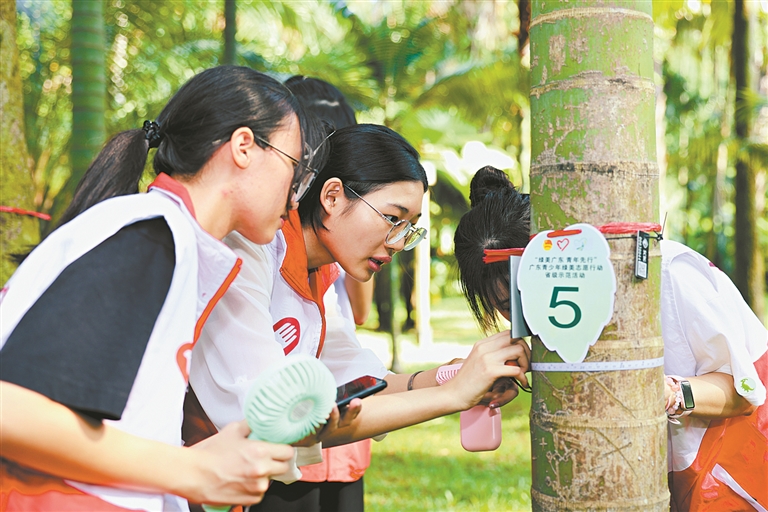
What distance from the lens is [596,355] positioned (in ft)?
5.01

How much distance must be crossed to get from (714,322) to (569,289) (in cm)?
51

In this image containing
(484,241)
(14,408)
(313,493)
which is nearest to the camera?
(14,408)

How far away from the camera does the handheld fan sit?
1.33 m

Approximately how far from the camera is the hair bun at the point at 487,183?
2332mm

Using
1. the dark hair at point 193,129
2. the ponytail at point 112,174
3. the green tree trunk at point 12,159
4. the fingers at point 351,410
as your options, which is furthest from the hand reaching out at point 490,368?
the green tree trunk at point 12,159

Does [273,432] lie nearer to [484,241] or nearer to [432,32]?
[484,241]

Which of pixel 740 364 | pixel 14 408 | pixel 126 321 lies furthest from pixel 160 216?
pixel 740 364

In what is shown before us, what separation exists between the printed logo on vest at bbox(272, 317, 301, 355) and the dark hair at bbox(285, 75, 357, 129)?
1.25 metres

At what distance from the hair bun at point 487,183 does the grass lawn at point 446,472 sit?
309cm

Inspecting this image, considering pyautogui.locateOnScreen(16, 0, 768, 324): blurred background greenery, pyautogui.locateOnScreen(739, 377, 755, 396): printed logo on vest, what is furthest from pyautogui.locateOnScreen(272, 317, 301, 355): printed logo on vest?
pyautogui.locateOnScreen(16, 0, 768, 324): blurred background greenery

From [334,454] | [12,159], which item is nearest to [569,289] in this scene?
[334,454]

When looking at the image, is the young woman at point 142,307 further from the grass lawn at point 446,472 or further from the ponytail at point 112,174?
the grass lawn at point 446,472

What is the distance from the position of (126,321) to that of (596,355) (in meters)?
0.89

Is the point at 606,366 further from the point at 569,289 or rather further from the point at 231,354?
the point at 231,354
